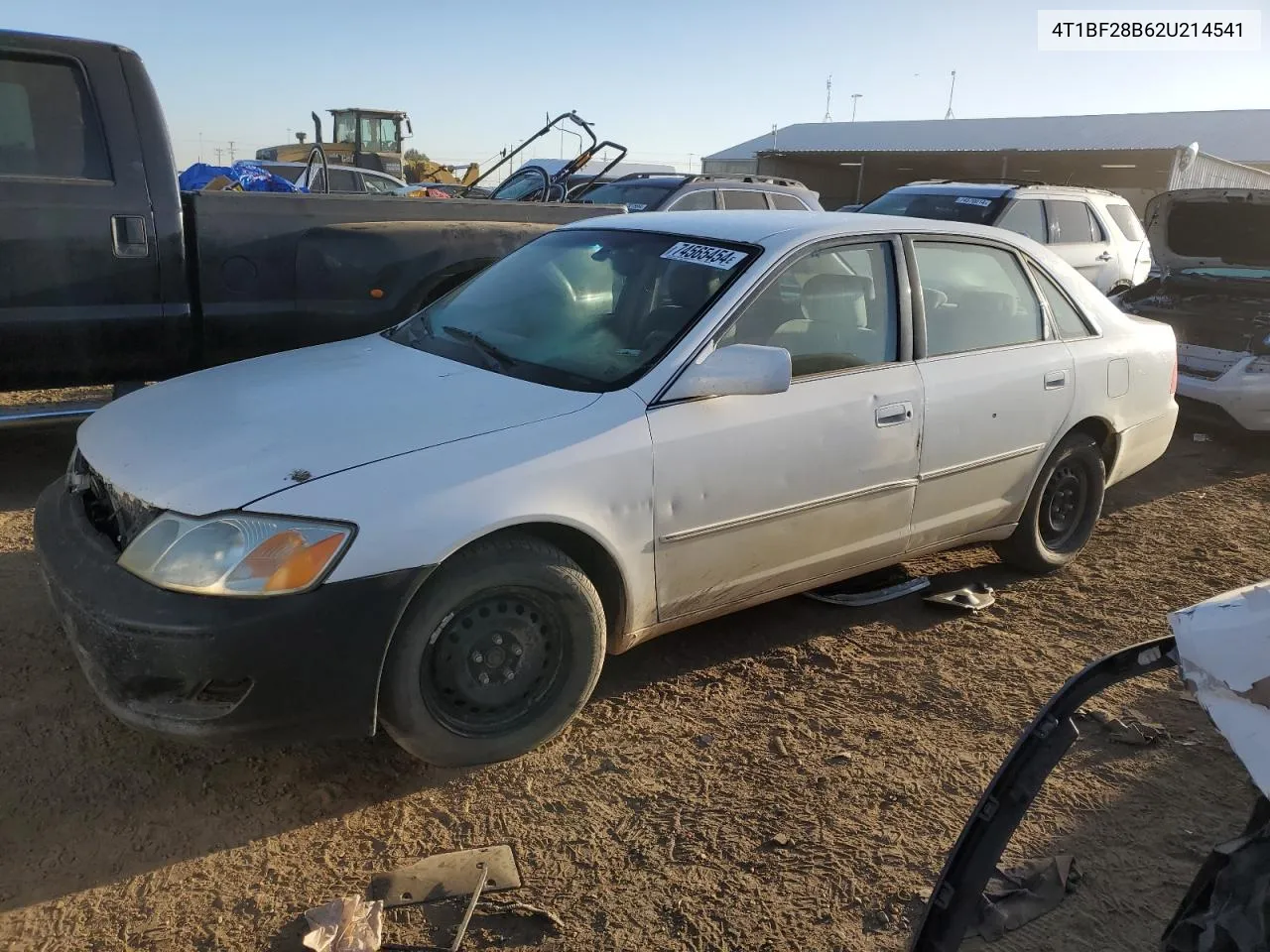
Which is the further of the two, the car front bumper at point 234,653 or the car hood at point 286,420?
the car hood at point 286,420

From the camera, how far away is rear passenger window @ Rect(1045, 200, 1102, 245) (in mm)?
9930

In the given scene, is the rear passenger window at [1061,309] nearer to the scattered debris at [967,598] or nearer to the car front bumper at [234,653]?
the scattered debris at [967,598]

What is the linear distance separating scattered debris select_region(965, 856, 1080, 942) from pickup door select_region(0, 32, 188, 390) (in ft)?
15.0

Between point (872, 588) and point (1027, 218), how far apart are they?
21.9 feet

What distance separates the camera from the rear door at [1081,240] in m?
9.95

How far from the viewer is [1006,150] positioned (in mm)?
26562

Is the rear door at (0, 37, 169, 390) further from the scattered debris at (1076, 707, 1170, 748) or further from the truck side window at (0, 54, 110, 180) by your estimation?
the scattered debris at (1076, 707, 1170, 748)

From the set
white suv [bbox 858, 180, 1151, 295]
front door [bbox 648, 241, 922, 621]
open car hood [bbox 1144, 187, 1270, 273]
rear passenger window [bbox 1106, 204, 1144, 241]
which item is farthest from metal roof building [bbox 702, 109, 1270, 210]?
front door [bbox 648, 241, 922, 621]

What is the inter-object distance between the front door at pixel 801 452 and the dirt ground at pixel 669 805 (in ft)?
1.39

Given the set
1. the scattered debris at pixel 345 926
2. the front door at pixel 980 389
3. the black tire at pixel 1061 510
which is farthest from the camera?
the black tire at pixel 1061 510

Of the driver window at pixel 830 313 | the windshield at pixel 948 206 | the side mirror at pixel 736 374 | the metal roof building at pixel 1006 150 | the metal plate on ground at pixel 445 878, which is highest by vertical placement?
the metal roof building at pixel 1006 150

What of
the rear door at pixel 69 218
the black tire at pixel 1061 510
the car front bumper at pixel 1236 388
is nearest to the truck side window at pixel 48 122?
the rear door at pixel 69 218

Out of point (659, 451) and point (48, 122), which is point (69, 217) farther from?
point (659, 451)

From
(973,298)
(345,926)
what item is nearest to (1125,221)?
(973,298)
